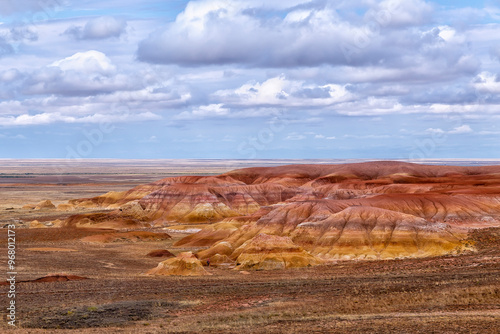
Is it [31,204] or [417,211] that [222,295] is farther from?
[31,204]

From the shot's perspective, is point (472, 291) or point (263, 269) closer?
point (472, 291)

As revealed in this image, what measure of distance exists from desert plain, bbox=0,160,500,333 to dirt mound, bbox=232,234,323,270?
0.14 meters

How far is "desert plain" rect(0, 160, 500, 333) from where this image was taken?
101 ft

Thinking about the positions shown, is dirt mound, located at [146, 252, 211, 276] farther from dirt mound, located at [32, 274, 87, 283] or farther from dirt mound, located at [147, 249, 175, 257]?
dirt mound, located at [147, 249, 175, 257]

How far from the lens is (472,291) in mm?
35594

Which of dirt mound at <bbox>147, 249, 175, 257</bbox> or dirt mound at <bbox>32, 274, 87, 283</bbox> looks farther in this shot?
dirt mound at <bbox>147, 249, 175, 257</bbox>

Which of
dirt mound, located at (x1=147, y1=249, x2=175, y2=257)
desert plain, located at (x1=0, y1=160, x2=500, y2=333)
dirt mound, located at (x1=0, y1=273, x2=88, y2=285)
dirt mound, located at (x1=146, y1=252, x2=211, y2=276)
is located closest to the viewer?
desert plain, located at (x1=0, y1=160, x2=500, y2=333)

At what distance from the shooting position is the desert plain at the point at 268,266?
3094 centimetres

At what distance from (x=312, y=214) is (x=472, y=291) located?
42696 mm

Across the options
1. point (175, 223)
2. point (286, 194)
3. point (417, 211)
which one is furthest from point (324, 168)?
point (417, 211)


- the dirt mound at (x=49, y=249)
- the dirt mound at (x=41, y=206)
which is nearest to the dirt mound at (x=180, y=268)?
the dirt mound at (x=49, y=249)

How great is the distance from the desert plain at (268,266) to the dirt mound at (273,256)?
0.45 feet

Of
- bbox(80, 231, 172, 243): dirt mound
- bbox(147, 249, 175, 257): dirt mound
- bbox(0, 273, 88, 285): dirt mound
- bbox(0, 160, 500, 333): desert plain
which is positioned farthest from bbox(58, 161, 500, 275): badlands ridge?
bbox(0, 273, 88, 285): dirt mound

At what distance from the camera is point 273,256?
196 feet
